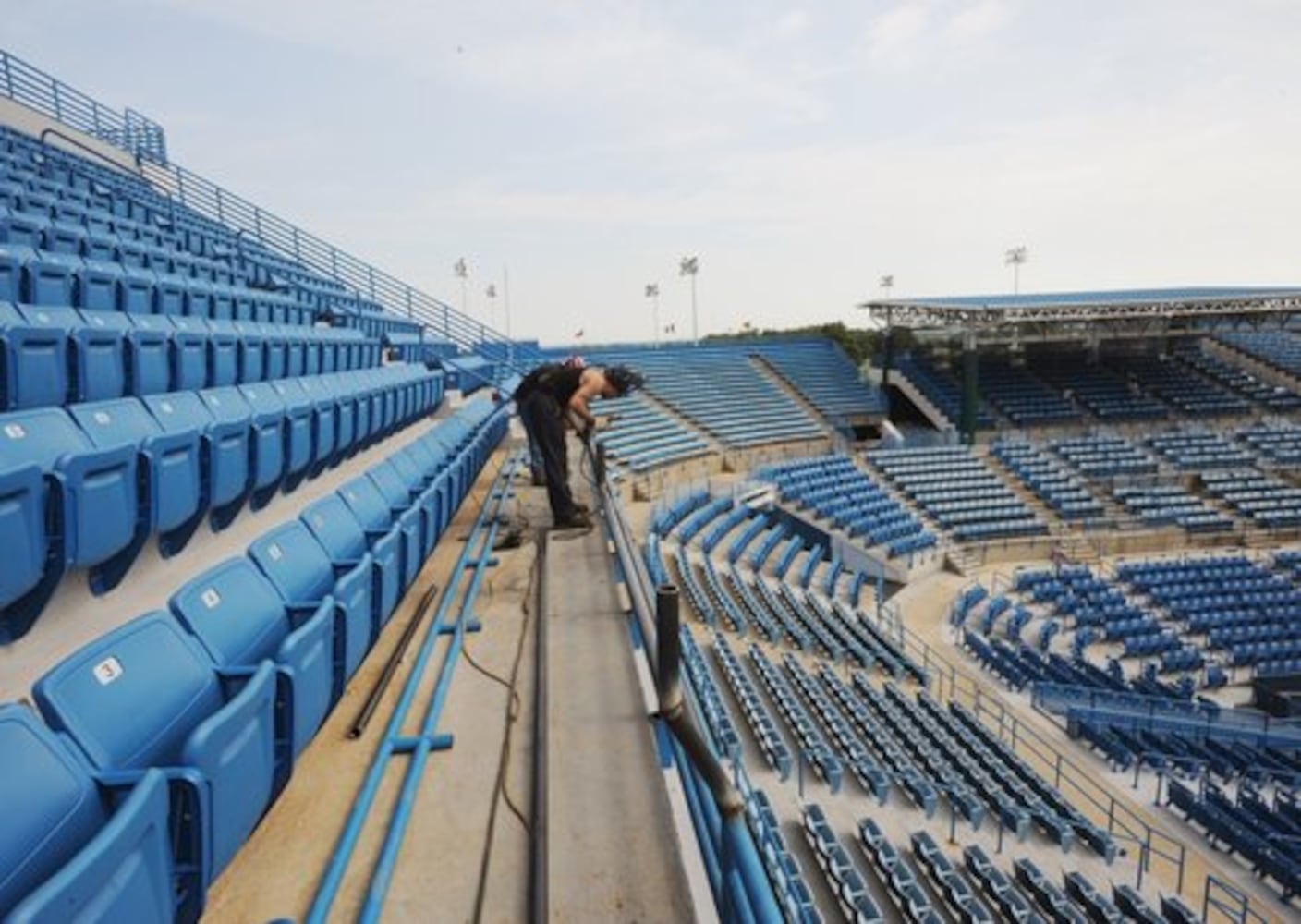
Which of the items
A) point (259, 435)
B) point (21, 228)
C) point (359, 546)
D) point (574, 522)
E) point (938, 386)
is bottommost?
point (574, 522)

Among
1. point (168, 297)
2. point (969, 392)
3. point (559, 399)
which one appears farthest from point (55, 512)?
point (969, 392)

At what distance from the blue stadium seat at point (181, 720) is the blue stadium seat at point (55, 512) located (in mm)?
656

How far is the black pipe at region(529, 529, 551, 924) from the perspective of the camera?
229 cm

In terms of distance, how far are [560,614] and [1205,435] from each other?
28.3 meters

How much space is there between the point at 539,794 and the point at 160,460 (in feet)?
7.01

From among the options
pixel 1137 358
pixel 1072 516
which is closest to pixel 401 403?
pixel 1072 516

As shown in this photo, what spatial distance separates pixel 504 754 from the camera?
3199 mm

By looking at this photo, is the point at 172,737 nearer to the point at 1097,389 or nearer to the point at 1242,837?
the point at 1242,837

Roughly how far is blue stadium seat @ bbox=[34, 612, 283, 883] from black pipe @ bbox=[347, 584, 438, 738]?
1.04 metres

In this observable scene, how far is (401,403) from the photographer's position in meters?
8.98

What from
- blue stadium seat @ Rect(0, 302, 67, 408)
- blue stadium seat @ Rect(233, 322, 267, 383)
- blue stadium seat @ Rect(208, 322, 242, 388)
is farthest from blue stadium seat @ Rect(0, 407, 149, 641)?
blue stadium seat @ Rect(233, 322, 267, 383)

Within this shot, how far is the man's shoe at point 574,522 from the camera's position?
6.40m

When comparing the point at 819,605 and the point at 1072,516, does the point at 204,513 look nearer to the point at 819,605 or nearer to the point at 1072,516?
the point at 819,605

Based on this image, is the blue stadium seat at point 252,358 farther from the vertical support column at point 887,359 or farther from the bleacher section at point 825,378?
the vertical support column at point 887,359
